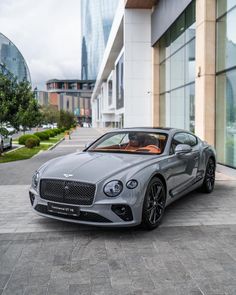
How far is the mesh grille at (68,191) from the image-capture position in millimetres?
4797

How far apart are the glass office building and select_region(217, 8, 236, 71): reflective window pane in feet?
373

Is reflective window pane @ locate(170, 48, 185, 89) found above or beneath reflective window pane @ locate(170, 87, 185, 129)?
above

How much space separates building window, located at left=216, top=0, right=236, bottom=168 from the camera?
11.4m

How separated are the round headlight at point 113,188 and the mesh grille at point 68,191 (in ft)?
0.56


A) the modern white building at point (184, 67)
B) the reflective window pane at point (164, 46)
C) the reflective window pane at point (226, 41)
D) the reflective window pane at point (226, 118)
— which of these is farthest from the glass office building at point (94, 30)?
the reflective window pane at point (226, 118)

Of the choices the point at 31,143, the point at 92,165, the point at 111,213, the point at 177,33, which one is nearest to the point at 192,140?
the point at 92,165

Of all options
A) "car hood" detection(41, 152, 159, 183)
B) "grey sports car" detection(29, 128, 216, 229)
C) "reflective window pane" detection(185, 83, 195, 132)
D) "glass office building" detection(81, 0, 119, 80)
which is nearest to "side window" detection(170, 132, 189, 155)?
"grey sports car" detection(29, 128, 216, 229)

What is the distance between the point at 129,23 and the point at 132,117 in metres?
6.57

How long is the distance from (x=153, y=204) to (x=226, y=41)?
8.52m

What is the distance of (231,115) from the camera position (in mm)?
11516

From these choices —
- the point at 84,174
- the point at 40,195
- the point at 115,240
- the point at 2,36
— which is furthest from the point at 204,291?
the point at 2,36

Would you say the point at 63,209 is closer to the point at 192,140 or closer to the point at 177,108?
the point at 192,140

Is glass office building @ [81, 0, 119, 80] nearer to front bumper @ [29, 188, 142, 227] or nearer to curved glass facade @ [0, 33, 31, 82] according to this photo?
curved glass facade @ [0, 33, 31, 82]

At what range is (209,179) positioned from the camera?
7.77 m
